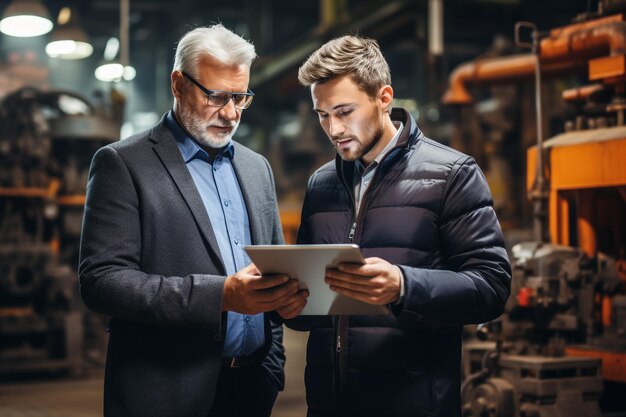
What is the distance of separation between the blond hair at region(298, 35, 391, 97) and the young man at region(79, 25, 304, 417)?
0.31 metres

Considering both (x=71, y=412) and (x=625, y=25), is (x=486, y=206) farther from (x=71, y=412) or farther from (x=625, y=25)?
(x=71, y=412)

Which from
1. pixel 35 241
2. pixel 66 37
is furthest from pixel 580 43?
pixel 66 37

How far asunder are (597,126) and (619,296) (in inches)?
35.9

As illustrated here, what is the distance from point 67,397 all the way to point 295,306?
5209 millimetres

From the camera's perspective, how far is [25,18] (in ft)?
28.3

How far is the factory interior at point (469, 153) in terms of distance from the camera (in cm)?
425

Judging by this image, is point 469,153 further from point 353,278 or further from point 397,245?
point 353,278

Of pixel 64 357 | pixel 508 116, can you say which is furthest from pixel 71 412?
pixel 508 116

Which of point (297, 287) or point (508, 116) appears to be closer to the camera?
point (297, 287)

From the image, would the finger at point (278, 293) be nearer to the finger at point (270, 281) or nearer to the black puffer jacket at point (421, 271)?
the finger at point (270, 281)

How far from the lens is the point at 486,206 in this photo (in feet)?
7.50

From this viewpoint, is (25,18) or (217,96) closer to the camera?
(217,96)

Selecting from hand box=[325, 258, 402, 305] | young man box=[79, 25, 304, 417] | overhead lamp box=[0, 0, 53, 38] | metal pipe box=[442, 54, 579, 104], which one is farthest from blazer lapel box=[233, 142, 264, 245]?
overhead lamp box=[0, 0, 53, 38]

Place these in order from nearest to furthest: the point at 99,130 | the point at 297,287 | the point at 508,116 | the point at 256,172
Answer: the point at 297,287 < the point at 256,172 < the point at 99,130 < the point at 508,116
